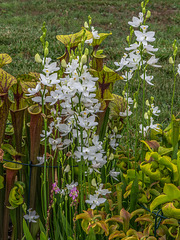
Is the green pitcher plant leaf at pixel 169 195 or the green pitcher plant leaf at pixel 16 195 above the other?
the green pitcher plant leaf at pixel 169 195

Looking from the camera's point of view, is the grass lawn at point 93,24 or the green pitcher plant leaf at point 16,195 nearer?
the green pitcher plant leaf at point 16,195

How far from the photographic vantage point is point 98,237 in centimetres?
134

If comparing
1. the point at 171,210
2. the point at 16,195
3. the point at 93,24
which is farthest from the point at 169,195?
the point at 93,24

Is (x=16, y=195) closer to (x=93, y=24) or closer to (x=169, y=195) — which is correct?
(x=169, y=195)

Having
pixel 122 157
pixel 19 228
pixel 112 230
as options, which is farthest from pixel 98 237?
pixel 19 228

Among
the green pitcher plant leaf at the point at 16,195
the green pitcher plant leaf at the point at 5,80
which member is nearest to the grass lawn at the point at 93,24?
the green pitcher plant leaf at the point at 16,195

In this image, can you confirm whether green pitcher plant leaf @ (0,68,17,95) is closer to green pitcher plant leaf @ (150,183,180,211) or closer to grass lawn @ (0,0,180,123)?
green pitcher plant leaf @ (150,183,180,211)

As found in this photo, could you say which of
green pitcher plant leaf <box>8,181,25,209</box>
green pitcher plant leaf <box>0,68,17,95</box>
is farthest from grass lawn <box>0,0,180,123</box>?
green pitcher plant leaf <box>0,68,17,95</box>

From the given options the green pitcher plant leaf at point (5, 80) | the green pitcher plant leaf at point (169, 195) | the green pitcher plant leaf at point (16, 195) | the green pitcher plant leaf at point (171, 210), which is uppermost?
the green pitcher plant leaf at point (5, 80)

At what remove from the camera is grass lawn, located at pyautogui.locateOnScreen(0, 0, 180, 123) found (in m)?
5.31

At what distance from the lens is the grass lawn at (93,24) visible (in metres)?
5.31

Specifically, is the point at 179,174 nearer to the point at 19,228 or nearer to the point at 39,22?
the point at 19,228

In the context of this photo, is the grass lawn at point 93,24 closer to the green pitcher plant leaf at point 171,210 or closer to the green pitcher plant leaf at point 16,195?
the green pitcher plant leaf at point 16,195

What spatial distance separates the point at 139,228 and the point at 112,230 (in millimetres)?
260
